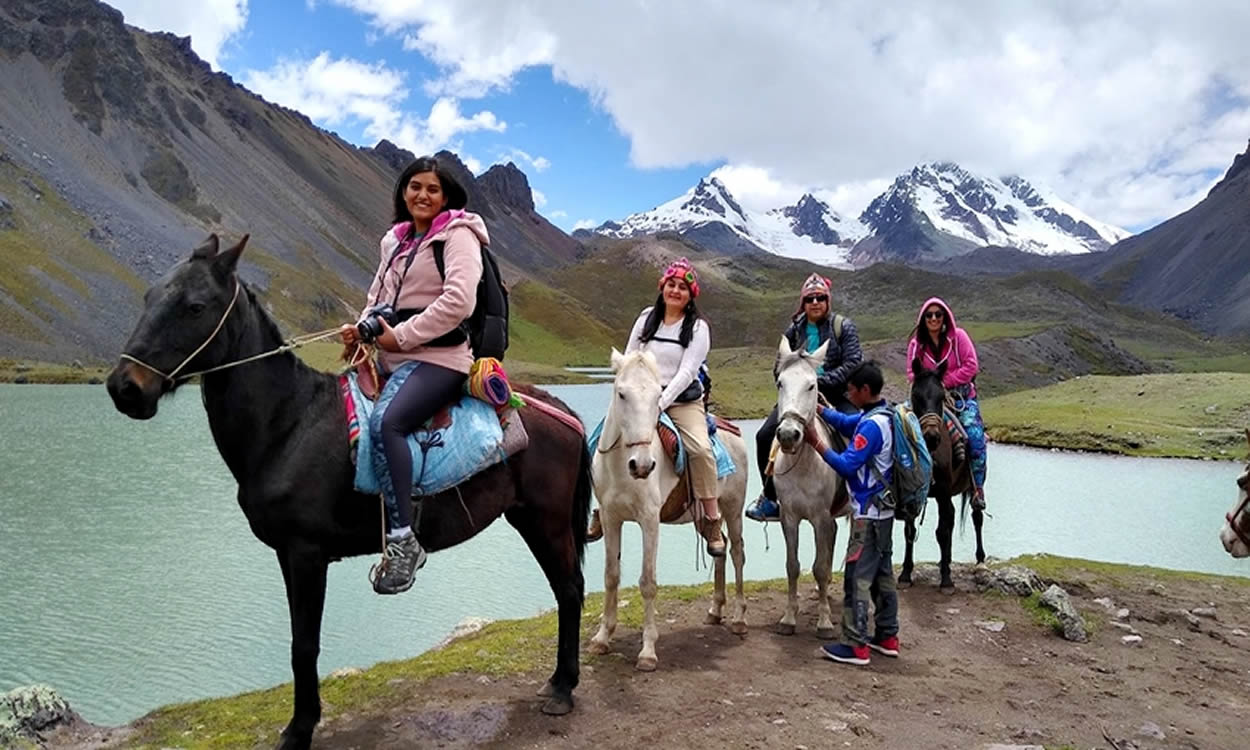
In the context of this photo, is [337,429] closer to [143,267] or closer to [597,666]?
[597,666]

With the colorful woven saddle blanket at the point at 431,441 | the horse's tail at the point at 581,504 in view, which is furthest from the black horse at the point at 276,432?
the horse's tail at the point at 581,504

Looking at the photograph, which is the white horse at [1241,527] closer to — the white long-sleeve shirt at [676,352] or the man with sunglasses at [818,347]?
the man with sunglasses at [818,347]

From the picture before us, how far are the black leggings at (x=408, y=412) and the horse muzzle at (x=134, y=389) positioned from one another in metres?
1.39

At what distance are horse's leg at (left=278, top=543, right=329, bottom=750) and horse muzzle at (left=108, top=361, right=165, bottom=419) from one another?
1.29 m

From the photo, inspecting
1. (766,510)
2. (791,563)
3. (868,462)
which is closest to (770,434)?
(766,510)

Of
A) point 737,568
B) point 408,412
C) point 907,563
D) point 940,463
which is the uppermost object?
point 408,412

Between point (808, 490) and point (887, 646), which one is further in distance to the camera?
point (808, 490)

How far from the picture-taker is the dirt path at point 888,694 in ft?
20.4

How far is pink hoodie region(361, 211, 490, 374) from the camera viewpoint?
5.58 m

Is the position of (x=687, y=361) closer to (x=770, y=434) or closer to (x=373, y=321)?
(x=770, y=434)

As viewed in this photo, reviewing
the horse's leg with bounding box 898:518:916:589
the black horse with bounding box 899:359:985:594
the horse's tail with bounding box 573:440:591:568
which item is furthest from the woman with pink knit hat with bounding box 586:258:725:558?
the horse's leg with bounding box 898:518:916:589

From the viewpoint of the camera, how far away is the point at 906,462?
8438mm

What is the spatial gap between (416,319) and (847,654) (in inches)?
226

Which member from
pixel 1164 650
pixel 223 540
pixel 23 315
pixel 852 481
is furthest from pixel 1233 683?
pixel 23 315
